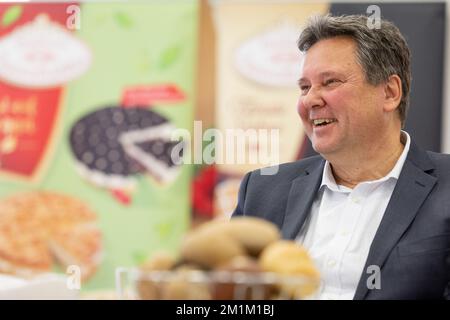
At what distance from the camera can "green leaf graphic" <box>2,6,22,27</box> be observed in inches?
120

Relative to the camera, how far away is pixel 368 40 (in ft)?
5.24

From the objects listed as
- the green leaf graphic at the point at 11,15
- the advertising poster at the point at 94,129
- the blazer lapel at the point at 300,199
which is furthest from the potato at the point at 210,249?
the green leaf graphic at the point at 11,15

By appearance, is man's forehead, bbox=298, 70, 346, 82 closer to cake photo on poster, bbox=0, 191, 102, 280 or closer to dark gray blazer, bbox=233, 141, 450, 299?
dark gray blazer, bbox=233, 141, 450, 299

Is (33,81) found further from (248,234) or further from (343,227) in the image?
(248,234)

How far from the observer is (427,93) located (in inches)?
115

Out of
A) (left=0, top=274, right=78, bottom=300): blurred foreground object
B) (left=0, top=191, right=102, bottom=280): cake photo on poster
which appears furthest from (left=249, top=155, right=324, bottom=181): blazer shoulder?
(left=0, top=191, right=102, bottom=280): cake photo on poster

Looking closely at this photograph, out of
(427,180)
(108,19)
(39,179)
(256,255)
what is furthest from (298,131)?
(256,255)

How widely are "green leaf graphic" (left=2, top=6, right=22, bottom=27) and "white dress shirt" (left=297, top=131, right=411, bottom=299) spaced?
1.96m

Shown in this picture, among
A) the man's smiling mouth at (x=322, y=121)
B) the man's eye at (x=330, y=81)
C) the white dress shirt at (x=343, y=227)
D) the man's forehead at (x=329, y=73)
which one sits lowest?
the white dress shirt at (x=343, y=227)

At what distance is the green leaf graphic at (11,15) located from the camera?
10.0 ft

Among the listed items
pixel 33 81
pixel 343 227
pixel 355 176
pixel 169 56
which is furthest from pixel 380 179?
pixel 33 81

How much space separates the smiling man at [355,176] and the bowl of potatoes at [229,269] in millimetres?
568

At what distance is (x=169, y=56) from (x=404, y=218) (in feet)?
5.85

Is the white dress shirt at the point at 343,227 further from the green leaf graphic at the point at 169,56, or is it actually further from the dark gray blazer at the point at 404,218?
the green leaf graphic at the point at 169,56
